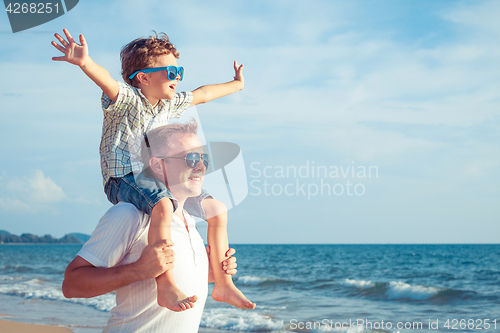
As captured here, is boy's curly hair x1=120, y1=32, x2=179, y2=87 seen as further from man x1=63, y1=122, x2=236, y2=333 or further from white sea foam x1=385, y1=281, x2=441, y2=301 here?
white sea foam x1=385, y1=281, x2=441, y2=301

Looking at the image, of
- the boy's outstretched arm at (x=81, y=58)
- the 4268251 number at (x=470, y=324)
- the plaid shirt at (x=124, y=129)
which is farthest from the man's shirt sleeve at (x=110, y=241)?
the 4268251 number at (x=470, y=324)

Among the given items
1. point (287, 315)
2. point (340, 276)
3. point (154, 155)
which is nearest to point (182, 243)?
point (154, 155)

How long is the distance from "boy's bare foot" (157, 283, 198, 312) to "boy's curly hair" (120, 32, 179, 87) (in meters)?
1.27

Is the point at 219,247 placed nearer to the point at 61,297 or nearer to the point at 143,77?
the point at 143,77

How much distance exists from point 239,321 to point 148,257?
8.41m

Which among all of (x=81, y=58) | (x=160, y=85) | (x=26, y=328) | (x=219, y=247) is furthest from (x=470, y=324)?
(x=81, y=58)

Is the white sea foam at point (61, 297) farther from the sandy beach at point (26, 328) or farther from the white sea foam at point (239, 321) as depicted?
the white sea foam at point (239, 321)

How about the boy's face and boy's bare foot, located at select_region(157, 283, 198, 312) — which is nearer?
boy's bare foot, located at select_region(157, 283, 198, 312)

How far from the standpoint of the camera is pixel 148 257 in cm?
168

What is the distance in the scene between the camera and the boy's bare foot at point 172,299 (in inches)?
67.9

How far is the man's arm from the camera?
1.64 m

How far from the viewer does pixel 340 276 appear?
2245 centimetres

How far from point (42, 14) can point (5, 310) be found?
9.89 metres

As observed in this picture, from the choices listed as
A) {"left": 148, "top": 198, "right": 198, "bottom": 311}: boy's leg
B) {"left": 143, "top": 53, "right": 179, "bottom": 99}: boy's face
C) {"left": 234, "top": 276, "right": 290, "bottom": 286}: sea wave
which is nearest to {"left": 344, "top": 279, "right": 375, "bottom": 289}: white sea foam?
{"left": 234, "top": 276, "right": 290, "bottom": 286}: sea wave
